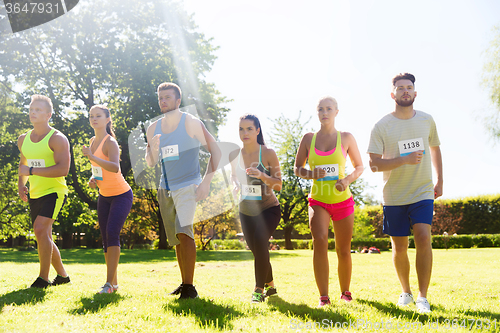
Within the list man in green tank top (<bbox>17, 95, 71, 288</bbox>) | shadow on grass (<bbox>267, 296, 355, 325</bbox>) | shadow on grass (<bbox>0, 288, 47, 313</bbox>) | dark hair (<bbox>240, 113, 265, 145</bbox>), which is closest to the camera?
shadow on grass (<bbox>267, 296, 355, 325</bbox>)

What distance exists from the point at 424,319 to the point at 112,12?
66.1 feet

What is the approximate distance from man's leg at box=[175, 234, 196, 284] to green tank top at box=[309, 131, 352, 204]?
4.93 feet

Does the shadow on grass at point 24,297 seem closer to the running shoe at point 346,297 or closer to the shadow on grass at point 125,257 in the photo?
the running shoe at point 346,297

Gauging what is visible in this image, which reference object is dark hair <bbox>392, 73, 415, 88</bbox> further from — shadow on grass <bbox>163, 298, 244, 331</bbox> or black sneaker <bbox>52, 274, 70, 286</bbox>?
black sneaker <bbox>52, 274, 70, 286</bbox>

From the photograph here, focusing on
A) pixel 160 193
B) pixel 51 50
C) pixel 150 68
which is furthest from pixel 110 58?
pixel 160 193

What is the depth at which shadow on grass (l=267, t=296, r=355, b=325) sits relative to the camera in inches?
122

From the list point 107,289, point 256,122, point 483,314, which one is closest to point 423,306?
point 483,314

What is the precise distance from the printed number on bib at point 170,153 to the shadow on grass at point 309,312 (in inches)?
75.9

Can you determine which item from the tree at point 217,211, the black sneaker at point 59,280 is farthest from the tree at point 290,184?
the black sneaker at point 59,280

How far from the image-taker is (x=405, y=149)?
4.09m

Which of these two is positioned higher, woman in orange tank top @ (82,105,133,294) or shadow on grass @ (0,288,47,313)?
woman in orange tank top @ (82,105,133,294)

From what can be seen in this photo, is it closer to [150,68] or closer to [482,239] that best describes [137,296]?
[150,68]

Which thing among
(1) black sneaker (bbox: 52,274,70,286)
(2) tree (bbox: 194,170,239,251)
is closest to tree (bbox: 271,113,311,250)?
(2) tree (bbox: 194,170,239,251)

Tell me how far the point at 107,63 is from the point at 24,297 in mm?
16072
